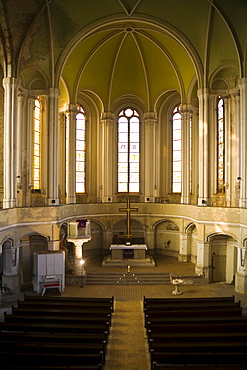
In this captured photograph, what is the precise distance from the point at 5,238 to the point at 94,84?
57.2 ft

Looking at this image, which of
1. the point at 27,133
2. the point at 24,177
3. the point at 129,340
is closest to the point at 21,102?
the point at 27,133

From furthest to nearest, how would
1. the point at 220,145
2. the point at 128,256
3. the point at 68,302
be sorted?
the point at 128,256 → the point at 220,145 → the point at 68,302

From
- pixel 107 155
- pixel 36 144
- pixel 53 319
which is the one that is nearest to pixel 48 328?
pixel 53 319

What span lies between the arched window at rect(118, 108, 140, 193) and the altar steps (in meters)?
10.4

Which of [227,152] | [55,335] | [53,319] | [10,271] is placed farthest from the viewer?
[227,152]

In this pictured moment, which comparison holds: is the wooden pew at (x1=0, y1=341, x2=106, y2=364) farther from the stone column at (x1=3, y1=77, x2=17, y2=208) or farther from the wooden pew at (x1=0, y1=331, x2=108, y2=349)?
the stone column at (x1=3, y1=77, x2=17, y2=208)

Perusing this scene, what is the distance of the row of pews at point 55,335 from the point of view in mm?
11102

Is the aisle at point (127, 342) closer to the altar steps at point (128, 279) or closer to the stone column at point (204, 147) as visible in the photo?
the altar steps at point (128, 279)

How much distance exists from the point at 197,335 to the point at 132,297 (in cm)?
912

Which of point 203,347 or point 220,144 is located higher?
point 220,144

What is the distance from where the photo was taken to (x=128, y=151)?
33.5 m

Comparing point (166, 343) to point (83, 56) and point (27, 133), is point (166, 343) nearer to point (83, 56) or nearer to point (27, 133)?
point (27, 133)

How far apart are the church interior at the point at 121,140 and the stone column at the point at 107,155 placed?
0.10 meters

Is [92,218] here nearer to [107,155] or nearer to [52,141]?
[107,155]
